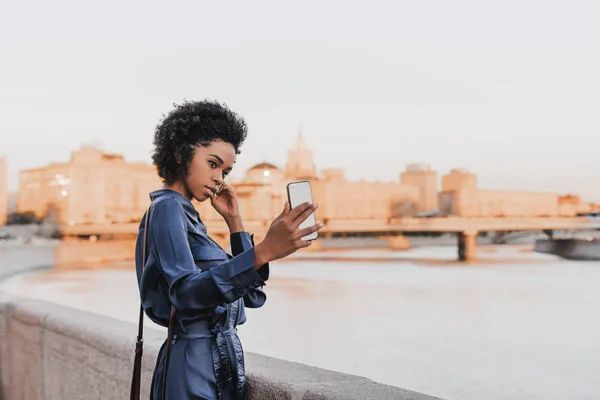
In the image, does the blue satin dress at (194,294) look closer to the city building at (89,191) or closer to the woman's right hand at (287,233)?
the woman's right hand at (287,233)

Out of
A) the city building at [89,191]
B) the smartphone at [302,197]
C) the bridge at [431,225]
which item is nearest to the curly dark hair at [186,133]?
the smartphone at [302,197]

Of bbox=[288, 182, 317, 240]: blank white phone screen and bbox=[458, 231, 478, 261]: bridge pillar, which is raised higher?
bbox=[288, 182, 317, 240]: blank white phone screen

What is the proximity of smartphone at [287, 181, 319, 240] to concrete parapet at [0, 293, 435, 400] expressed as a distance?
73 cm

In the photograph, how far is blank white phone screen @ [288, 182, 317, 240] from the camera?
192 centimetres

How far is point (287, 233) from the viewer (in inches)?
75.6

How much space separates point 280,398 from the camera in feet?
8.75

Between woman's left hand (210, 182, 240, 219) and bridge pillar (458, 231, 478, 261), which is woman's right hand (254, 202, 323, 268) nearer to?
woman's left hand (210, 182, 240, 219)

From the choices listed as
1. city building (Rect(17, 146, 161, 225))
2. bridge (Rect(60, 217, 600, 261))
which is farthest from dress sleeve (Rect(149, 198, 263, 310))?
city building (Rect(17, 146, 161, 225))

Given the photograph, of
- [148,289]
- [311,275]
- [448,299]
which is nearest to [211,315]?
[148,289]

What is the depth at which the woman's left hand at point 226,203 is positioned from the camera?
2467 mm

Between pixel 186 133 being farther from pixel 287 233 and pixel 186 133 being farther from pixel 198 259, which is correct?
pixel 287 233

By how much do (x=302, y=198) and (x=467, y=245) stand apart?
2818 inches

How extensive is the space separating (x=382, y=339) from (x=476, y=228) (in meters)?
26.3

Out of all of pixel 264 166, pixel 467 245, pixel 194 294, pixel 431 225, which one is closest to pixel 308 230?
pixel 194 294
